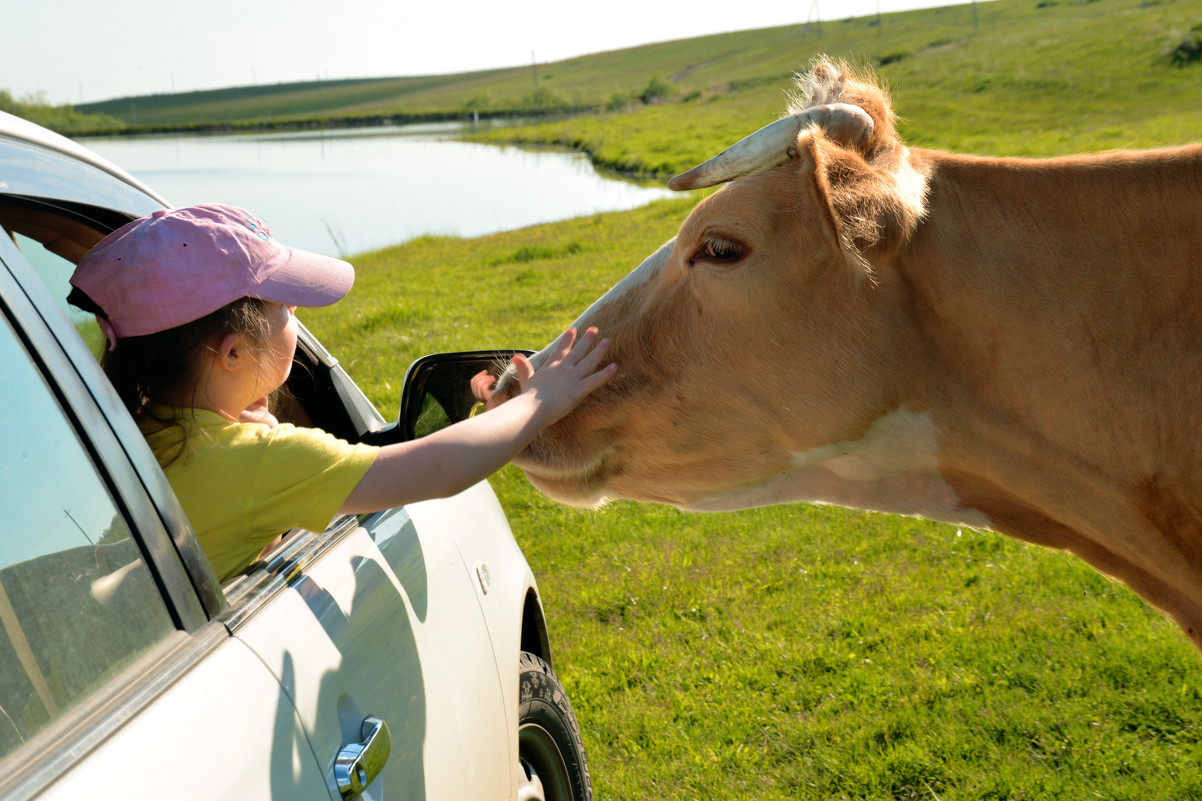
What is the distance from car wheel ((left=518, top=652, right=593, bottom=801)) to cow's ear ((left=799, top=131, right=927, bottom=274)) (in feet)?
4.49

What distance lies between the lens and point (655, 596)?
188 inches

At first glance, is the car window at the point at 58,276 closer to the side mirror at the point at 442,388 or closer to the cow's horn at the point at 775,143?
the side mirror at the point at 442,388

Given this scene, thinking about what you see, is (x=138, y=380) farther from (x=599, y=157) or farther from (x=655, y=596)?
(x=599, y=157)

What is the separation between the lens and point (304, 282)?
193 cm

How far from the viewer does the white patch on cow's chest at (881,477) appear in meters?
2.17

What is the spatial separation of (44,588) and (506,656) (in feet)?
4.23

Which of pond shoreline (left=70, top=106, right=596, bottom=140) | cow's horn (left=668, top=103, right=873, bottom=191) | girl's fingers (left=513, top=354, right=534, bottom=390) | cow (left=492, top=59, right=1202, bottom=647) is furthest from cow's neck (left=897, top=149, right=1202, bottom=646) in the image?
pond shoreline (left=70, top=106, right=596, bottom=140)

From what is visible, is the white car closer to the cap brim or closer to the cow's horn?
the cap brim

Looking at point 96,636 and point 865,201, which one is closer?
point 96,636

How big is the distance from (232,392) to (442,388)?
0.81 metres

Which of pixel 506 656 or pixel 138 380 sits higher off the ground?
pixel 138 380

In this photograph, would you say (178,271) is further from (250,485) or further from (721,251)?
(721,251)

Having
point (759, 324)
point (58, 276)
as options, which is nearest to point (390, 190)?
point (58, 276)

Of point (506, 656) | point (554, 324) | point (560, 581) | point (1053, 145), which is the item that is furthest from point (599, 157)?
point (506, 656)
